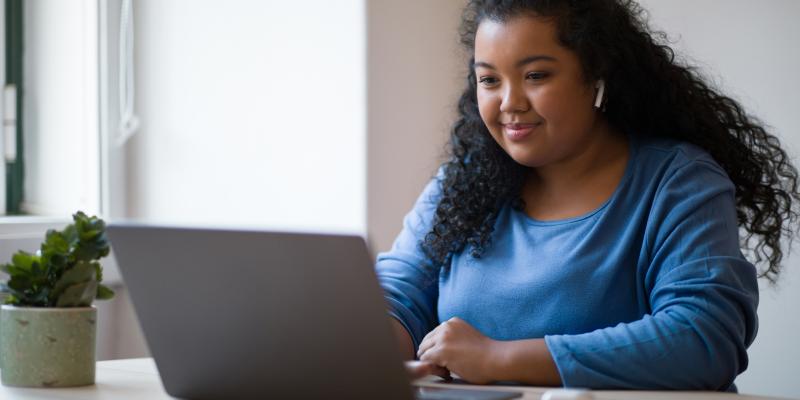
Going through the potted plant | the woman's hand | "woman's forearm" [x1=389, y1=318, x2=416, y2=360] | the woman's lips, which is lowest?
"woman's forearm" [x1=389, y1=318, x2=416, y2=360]

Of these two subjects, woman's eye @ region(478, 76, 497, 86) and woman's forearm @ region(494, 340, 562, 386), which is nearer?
woman's forearm @ region(494, 340, 562, 386)

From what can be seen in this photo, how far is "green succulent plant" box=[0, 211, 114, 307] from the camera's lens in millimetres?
1268

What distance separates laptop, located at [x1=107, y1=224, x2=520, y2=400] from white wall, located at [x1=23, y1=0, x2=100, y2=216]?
5.26ft

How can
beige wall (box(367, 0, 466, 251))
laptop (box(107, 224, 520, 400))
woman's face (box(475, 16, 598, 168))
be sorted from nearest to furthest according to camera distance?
laptop (box(107, 224, 520, 400)) → woman's face (box(475, 16, 598, 168)) → beige wall (box(367, 0, 466, 251))

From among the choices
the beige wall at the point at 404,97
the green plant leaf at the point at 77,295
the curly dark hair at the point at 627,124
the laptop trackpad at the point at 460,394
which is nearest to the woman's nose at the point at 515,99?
the curly dark hair at the point at 627,124

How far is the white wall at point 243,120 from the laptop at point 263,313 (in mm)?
1507

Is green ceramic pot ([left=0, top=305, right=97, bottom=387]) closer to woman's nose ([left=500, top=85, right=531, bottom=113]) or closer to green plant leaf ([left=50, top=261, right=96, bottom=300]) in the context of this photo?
green plant leaf ([left=50, top=261, right=96, bottom=300])

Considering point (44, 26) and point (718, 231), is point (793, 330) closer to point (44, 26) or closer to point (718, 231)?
point (718, 231)

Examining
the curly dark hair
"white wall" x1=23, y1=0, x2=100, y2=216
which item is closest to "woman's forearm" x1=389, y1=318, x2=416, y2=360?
the curly dark hair

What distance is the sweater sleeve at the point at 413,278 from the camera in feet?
5.65

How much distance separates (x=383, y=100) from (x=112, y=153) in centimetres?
72

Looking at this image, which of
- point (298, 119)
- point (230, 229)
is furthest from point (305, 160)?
point (230, 229)

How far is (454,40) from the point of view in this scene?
9.11 feet

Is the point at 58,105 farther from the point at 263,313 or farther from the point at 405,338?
the point at 263,313
